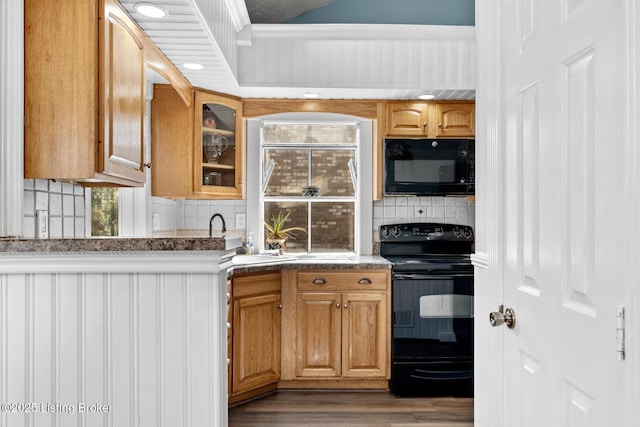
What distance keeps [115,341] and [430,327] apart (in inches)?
89.3

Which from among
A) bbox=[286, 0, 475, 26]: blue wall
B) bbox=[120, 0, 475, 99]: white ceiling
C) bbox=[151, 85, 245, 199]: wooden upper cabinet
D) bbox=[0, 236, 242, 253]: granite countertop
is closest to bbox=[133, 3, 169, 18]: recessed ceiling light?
bbox=[120, 0, 475, 99]: white ceiling

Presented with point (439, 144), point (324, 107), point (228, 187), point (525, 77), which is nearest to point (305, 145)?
point (324, 107)

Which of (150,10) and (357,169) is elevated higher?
(150,10)

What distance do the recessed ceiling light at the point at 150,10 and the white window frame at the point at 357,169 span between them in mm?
1822

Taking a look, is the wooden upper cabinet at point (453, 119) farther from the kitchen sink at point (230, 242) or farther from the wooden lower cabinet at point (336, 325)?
the kitchen sink at point (230, 242)

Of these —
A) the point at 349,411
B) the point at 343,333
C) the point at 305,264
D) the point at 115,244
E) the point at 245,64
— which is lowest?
the point at 349,411

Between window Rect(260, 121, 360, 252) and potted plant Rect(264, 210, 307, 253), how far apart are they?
3cm

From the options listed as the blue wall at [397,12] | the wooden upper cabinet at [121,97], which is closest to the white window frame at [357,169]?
the blue wall at [397,12]

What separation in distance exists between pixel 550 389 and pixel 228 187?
281 centimetres

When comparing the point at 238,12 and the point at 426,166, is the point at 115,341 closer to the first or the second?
the point at 238,12

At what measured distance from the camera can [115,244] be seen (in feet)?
5.35

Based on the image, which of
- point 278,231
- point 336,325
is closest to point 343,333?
point 336,325

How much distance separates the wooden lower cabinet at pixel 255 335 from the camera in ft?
10.5

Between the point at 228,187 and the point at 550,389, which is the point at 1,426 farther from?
the point at 228,187
